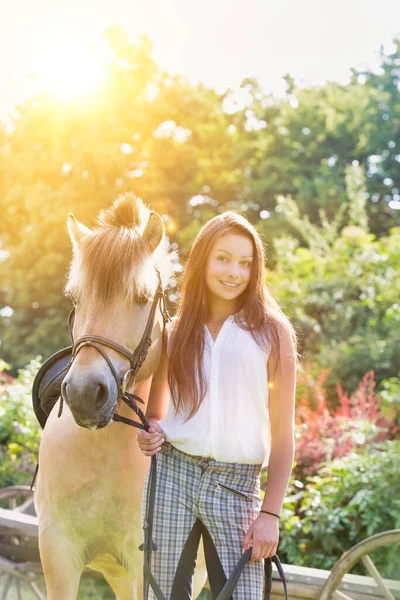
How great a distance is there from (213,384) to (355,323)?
7.42 meters

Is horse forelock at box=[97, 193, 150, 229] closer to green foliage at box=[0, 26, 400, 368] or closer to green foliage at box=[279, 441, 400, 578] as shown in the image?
green foliage at box=[279, 441, 400, 578]

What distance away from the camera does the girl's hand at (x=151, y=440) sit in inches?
87.1

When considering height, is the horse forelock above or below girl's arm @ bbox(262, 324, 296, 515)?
above

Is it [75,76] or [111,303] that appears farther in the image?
[75,76]

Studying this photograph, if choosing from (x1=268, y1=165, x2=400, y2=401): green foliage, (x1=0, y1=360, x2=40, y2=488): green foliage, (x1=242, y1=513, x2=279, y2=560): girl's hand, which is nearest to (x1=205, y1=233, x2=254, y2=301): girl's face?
(x1=242, y1=513, x2=279, y2=560): girl's hand

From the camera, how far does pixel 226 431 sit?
2.13 m

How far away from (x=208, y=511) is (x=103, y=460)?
679 mm

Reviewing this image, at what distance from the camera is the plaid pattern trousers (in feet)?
6.86

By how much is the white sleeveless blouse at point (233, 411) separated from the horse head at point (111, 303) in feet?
0.97

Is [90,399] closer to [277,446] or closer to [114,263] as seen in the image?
[114,263]

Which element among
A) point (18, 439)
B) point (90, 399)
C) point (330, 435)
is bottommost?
point (18, 439)

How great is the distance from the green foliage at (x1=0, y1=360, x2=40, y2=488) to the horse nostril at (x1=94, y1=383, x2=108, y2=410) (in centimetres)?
436

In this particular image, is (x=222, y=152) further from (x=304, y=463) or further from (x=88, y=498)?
(x=88, y=498)

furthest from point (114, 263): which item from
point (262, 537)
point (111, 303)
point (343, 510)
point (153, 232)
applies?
point (343, 510)
